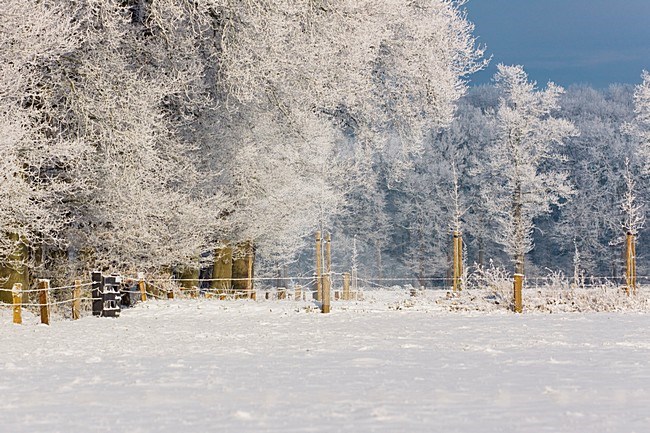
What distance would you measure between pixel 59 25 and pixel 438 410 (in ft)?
33.3

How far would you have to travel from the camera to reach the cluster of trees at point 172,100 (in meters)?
14.9

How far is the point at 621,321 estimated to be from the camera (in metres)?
15.2

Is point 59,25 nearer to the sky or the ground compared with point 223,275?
nearer to the sky

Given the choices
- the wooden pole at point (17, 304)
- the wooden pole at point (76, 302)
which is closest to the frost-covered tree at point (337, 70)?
the wooden pole at point (76, 302)

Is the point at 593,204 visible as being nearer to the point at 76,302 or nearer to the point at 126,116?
the point at 76,302

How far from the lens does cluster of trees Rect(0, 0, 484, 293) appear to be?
585 inches

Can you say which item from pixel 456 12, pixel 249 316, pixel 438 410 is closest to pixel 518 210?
pixel 456 12

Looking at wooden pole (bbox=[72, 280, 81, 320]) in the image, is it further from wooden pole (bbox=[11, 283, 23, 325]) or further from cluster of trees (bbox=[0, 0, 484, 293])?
wooden pole (bbox=[11, 283, 23, 325])

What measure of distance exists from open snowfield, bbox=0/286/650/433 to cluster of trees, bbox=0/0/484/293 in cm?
341

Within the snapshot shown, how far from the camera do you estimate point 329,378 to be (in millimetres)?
7520

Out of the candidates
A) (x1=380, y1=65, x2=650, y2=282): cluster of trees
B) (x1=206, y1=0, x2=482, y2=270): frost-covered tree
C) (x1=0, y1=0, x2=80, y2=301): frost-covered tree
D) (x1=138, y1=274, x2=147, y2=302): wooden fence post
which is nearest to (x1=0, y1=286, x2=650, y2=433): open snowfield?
(x1=0, y1=0, x2=80, y2=301): frost-covered tree

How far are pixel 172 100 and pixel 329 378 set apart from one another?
36.6 feet

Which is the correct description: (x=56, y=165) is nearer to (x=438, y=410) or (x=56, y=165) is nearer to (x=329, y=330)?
(x=329, y=330)

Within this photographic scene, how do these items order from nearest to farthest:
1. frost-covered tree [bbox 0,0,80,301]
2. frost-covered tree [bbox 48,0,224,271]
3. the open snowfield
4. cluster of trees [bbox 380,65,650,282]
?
1. the open snowfield
2. frost-covered tree [bbox 0,0,80,301]
3. frost-covered tree [bbox 48,0,224,271]
4. cluster of trees [bbox 380,65,650,282]
